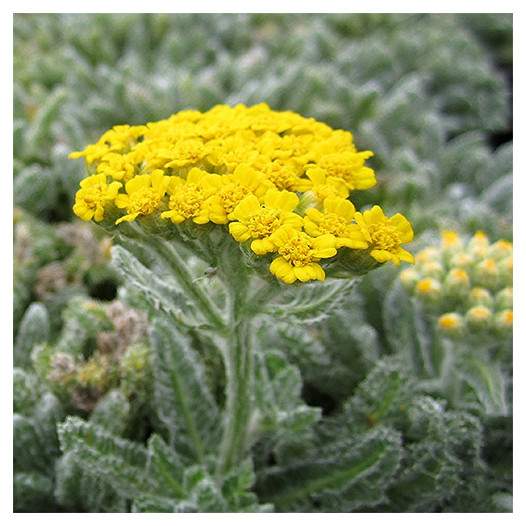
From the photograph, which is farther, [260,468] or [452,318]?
[260,468]

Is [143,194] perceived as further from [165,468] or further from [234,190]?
[165,468]

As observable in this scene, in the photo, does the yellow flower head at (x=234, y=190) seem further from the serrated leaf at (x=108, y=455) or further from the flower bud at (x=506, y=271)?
the flower bud at (x=506, y=271)

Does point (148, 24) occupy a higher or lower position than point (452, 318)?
higher

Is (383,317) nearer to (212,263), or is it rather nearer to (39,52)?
(212,263)

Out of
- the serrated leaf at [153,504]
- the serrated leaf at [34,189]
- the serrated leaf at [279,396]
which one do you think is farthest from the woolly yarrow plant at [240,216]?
the serrated leaf at [34,189]

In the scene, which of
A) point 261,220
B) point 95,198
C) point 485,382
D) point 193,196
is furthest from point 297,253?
point 485,382

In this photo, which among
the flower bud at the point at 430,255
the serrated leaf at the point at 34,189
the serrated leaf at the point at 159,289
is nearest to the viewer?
the serrated leaf at the point at 159,289

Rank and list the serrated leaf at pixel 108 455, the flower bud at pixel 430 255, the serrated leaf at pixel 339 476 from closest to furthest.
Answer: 1. the serrated leaf at pixel 108 455
2. the serrated leaf at pixel 339 476
3. the flower bud at pixel 430 255
